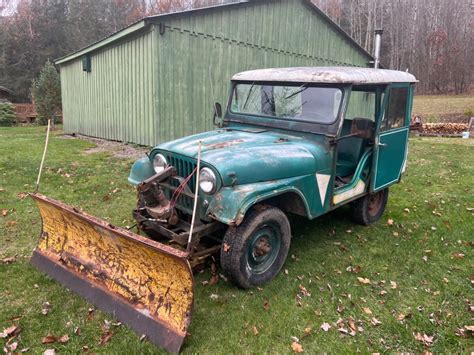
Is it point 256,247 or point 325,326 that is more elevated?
point 256,247

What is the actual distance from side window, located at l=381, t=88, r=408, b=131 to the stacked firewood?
39.3 ft

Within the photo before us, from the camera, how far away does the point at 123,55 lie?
10.6 meters

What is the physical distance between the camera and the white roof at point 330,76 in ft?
13.1

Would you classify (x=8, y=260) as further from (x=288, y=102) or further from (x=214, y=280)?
(x=288, y=102)

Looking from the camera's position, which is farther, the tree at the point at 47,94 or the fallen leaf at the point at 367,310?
the tree at the point at 47,94

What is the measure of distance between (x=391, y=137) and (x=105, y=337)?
400 cm

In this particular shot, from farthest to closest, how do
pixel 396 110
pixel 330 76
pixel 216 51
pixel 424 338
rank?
pixel 216 51, pixel 396 110, pixel 330 76, pixel 424 338

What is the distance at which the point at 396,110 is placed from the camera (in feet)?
16.0

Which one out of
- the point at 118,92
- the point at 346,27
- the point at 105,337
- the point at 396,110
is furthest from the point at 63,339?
the point at 346,27

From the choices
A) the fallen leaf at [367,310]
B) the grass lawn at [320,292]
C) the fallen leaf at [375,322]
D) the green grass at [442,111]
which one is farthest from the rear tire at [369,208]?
the green grass at [442,111]

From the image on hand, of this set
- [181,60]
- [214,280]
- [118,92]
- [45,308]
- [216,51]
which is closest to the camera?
[45,308]

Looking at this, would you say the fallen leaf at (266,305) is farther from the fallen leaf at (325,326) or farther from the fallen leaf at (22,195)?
the fallen leaf at (22,195)

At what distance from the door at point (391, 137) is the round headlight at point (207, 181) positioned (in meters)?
2.39

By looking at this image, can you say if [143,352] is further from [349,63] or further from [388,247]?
[349,63]
